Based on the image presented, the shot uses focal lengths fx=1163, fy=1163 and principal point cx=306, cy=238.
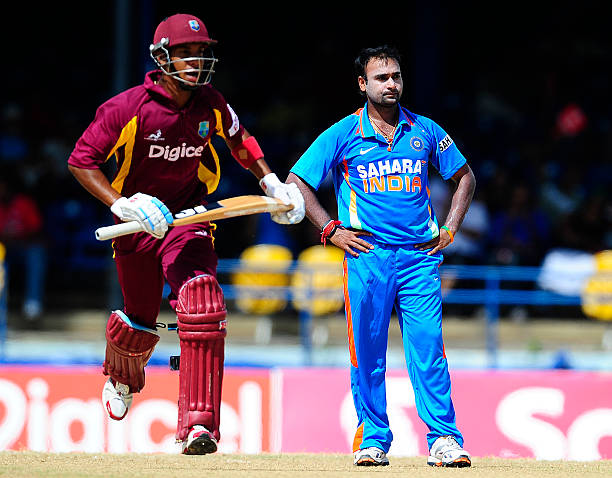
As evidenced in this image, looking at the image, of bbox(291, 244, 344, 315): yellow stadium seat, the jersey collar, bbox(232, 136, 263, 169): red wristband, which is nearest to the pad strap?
bbox(232, 136, 263, 169): red wristband

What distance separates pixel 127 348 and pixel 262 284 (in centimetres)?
481

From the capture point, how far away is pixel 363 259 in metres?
6.20

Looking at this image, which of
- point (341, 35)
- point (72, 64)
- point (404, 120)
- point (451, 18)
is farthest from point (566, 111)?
point (404, 120)

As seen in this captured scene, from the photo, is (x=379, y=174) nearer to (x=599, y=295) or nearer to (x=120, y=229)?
(x=120, y=229)

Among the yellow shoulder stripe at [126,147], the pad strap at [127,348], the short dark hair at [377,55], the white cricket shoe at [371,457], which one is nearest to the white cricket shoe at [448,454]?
the white cricket shoe at [371,457]

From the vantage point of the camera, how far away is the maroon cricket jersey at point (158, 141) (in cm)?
595

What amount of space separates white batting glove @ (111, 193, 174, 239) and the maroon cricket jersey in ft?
1.11

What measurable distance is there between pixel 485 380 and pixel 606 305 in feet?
7.95

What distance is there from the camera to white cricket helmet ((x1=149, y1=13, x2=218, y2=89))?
A: 5957 mm

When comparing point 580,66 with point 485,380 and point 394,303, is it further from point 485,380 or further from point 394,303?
point 394,303

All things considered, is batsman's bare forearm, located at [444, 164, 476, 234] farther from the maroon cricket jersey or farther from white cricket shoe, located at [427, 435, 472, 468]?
the maroon cricket jersey

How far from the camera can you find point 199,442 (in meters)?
5.80

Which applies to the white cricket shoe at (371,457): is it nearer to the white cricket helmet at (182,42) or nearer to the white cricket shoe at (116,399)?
the white cricket shoe at (116,399)

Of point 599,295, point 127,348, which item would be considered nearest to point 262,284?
point 599,295
